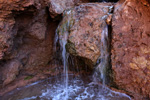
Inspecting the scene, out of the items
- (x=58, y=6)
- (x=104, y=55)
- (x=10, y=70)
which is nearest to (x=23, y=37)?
(x=10, y=70)

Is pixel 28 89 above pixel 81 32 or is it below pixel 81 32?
below

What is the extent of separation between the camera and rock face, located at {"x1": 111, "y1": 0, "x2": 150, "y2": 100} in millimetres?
2876

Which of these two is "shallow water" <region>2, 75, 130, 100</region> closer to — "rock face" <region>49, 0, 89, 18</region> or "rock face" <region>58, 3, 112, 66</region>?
"rock face" <region>58, 3, 112, 66</region>

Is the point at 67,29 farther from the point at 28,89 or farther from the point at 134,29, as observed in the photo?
the point at 28,89

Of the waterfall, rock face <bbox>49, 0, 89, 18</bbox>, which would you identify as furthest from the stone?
the waterfall

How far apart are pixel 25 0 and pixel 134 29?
2.71 metres

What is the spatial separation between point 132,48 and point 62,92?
221 cm

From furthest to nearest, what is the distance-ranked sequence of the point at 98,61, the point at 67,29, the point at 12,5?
the point at 67,29
the point at 98,61
the point at 12,5

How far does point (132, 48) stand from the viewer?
2.96 meters

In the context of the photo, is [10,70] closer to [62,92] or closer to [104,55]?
[62,92]

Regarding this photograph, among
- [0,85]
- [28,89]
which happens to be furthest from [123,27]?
[0,85]

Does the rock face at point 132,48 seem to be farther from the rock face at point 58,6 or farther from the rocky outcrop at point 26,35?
the rocky outcrop at point 26,35

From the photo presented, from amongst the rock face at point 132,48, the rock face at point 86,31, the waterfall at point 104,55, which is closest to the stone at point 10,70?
the rock face at point 86,31

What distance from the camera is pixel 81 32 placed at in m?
3.33
